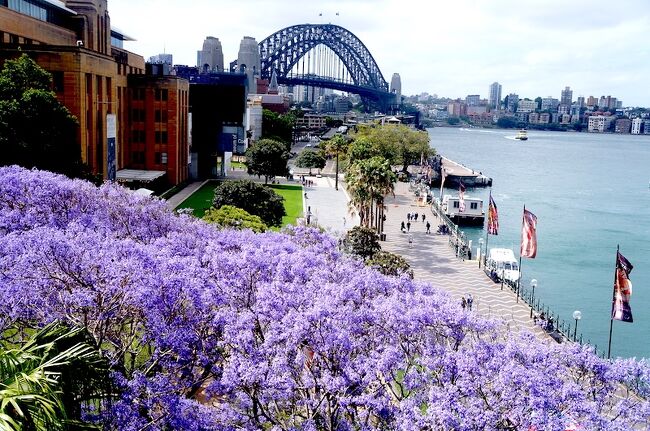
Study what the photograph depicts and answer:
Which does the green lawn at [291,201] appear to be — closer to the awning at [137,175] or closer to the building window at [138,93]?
the awning at [137,175]

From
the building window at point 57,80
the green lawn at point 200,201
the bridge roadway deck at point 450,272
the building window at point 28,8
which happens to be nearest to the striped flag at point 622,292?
the bridge roadway deck at point 450,272

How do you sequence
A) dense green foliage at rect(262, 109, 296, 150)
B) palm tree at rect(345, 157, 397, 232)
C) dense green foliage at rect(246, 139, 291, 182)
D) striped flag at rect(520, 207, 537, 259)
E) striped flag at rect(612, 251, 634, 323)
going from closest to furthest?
striped flag at rect(612, 251, 634, 323), striped flag at rect(520, 207, 537, 259), palm tree at rect(345, 157, 397, 232), dense green foliage at rect(246, 139, 291, 182), dense green foliage at rect(262, 109, 296, 150)

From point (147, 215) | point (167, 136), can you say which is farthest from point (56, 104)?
point (167, 136)

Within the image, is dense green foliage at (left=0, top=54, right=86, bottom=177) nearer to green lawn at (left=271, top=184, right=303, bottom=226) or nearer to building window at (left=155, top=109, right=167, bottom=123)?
green lawn at (left=271, top=184, right=303, bottom=226)

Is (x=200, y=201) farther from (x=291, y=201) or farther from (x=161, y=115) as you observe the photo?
(x=161, y=115)

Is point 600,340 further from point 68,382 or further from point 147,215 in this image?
point 68,382

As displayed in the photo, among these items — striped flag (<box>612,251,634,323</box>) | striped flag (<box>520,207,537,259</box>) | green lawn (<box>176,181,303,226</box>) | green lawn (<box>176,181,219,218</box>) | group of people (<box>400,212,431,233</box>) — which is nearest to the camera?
striped flag (<box>612,251,634,323</box>)

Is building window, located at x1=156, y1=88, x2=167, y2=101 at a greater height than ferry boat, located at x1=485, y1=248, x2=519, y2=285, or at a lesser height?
greater

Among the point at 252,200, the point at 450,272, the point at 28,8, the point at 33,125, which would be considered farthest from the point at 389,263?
the point at 28,8

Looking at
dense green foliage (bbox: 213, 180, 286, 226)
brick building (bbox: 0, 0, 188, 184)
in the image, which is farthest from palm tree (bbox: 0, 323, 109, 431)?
brick building (bbox: 0, 0, 188, 184)
